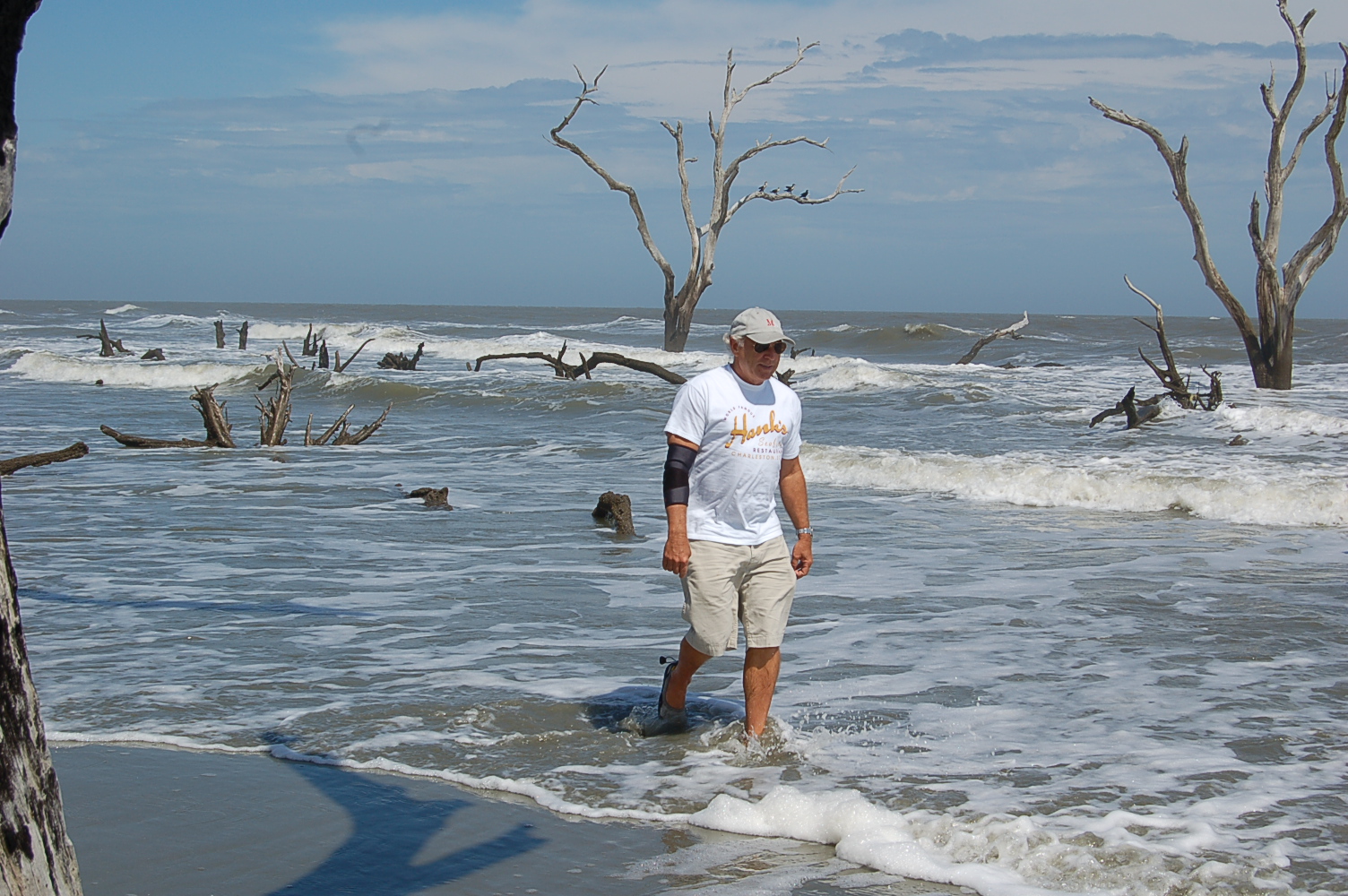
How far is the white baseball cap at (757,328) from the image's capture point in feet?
14.9

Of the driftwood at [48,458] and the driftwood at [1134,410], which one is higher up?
the driftwood at [48,458]

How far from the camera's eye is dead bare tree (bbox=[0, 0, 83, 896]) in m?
1.82

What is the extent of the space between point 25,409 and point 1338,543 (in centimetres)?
2081

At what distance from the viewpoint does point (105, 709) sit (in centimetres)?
523

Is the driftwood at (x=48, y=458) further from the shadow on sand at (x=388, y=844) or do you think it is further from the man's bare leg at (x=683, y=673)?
the man's bare leg at (x=683, y=673)

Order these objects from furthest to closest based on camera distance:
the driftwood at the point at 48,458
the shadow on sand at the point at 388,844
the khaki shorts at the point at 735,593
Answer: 1. the driftwood at the point at 48,458
2. the khaki shorts at the point at 735,593
3. the shadow on sand at the point at 388,844

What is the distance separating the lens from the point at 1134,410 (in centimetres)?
1688

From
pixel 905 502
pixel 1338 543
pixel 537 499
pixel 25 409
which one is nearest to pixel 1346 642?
pixel 1338 543

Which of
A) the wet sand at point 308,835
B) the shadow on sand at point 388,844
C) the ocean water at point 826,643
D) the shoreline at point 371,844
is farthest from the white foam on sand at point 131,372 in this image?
the shadow on sand at point 388,844

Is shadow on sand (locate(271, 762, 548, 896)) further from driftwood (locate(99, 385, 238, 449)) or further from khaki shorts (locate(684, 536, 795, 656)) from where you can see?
driftwood (locate(99, 385, 238, 449))

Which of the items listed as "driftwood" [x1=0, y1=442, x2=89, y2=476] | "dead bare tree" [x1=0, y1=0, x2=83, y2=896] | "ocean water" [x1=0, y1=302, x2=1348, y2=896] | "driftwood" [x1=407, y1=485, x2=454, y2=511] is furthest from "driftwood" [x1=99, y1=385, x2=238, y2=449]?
"dead bare tree" [x1=0, y1=0, x2=83, y2=896]

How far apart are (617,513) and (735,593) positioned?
17.9 feet

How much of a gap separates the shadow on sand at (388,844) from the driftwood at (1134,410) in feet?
47.7

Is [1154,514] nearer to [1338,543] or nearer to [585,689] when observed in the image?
[1338,543]
